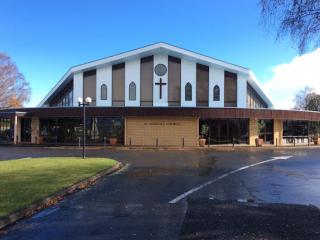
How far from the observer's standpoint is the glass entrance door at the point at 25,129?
40.5m

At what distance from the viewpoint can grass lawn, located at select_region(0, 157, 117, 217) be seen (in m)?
8.98

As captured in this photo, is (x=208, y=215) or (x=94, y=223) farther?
(x=208, y=215)

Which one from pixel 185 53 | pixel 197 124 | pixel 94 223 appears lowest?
pixel 94 223

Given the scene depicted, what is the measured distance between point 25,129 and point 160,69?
15.0m

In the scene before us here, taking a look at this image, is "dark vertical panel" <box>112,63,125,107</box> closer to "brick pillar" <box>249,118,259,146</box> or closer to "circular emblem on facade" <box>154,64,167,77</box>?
"circular emblem on facade" <box>154,64,167,77</box>

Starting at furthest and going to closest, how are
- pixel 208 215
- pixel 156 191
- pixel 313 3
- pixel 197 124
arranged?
pixel 197 124
pixel 156 191
pixel 208 215
pixel 313 3

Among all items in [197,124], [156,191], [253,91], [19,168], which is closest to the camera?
[156,191]

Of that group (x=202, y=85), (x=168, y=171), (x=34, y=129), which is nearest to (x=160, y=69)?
(x=202, y=85)

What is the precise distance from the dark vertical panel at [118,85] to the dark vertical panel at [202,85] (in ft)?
24.9

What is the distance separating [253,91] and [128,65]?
1497cm

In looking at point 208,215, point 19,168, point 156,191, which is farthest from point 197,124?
point 208,215

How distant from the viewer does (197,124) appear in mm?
36906

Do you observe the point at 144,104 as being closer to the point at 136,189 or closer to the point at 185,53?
the point at 185,53

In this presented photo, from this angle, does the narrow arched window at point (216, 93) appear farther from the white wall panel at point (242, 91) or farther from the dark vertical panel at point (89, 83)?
the dark vertical panel at point (89, 83)
